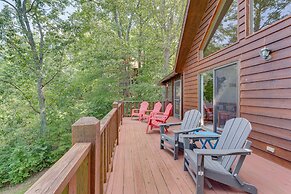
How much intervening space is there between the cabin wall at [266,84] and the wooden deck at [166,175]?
35 cm

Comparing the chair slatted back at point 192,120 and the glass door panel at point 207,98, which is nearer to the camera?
the chair slatted back at point 192,120

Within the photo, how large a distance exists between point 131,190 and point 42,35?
8.95 metres

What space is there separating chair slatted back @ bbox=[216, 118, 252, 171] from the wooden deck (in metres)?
0.33

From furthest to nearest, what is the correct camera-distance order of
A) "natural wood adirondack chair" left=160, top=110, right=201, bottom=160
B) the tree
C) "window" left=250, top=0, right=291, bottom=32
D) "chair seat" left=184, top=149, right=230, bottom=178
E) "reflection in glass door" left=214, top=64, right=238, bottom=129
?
1. the tree
2. "reflection in glass door" left=214, top=64, right=238, bottom=129
3. "natural wood adirondack chair" left=160, top=110, right=201, bottom=160
4. "window" left=250, top=0, right=291, bottom=32
5. "chair seat" left=184, top=149, right=230, bottom=178

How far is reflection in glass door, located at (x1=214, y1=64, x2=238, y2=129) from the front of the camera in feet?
15.0

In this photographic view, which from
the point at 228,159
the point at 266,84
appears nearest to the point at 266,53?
the point at 266,84

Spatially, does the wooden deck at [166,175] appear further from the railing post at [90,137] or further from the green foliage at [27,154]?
the green foliage at [27,154]

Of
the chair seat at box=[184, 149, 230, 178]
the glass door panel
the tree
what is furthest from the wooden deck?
the tree

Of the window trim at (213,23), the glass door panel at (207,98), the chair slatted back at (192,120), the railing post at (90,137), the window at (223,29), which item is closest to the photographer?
the railing post at (90,137)

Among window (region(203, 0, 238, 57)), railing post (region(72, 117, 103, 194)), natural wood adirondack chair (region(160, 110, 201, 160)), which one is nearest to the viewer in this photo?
railing post (region(72, 117, 103, 194))

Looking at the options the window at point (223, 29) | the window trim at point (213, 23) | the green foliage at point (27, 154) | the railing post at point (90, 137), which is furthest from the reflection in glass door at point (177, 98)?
the railing post at point (90, 137)

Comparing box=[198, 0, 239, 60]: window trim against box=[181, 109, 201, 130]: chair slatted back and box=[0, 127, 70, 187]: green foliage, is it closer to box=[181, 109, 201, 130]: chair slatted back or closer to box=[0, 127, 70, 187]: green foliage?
box=[181, 109, 201, 130]: chair slatted back

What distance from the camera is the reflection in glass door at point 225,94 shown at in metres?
4.57

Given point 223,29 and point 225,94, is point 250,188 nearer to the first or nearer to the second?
point 225,94
